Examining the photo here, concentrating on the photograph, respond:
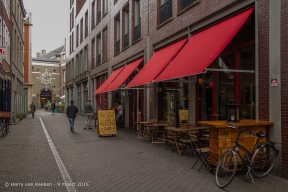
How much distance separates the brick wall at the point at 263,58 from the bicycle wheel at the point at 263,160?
840 millimetres

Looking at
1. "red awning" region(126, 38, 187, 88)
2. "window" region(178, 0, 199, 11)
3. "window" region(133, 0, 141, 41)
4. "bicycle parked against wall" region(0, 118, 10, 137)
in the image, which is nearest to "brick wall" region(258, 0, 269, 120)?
"window" region(178, 0, 199, 11)

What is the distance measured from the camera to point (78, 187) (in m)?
5.62

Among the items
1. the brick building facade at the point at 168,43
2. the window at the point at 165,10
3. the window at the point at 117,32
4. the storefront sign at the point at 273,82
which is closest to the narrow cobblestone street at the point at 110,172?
the brick building facade at the point at 168,43

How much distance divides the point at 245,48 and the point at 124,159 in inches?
181

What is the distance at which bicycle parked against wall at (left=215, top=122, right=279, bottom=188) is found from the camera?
5.65 metres

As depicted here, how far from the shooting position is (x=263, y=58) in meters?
6.76

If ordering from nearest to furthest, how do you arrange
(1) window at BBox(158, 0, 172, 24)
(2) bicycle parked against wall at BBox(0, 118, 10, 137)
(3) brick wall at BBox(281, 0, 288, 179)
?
(3) brick wall at BBox(281, 0, 288, 179), (1) window at BBox(158, 0, 172, 24), (2) bicycle parked against wall at BBox(0, 118, 10, 137)

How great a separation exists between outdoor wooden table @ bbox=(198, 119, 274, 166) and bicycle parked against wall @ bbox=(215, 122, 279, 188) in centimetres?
20

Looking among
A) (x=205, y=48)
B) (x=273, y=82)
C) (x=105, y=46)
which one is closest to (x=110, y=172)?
(x=205, y=48)

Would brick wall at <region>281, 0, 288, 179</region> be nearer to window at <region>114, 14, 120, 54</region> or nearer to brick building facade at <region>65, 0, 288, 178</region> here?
brick building facade at <region>65, 0, 288, 178</region>

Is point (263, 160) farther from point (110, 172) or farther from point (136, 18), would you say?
point (136, 18)

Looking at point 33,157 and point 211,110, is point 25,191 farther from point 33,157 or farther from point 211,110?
point 211,110

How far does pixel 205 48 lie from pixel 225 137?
8.84ft

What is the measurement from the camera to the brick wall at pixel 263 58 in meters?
6.64
